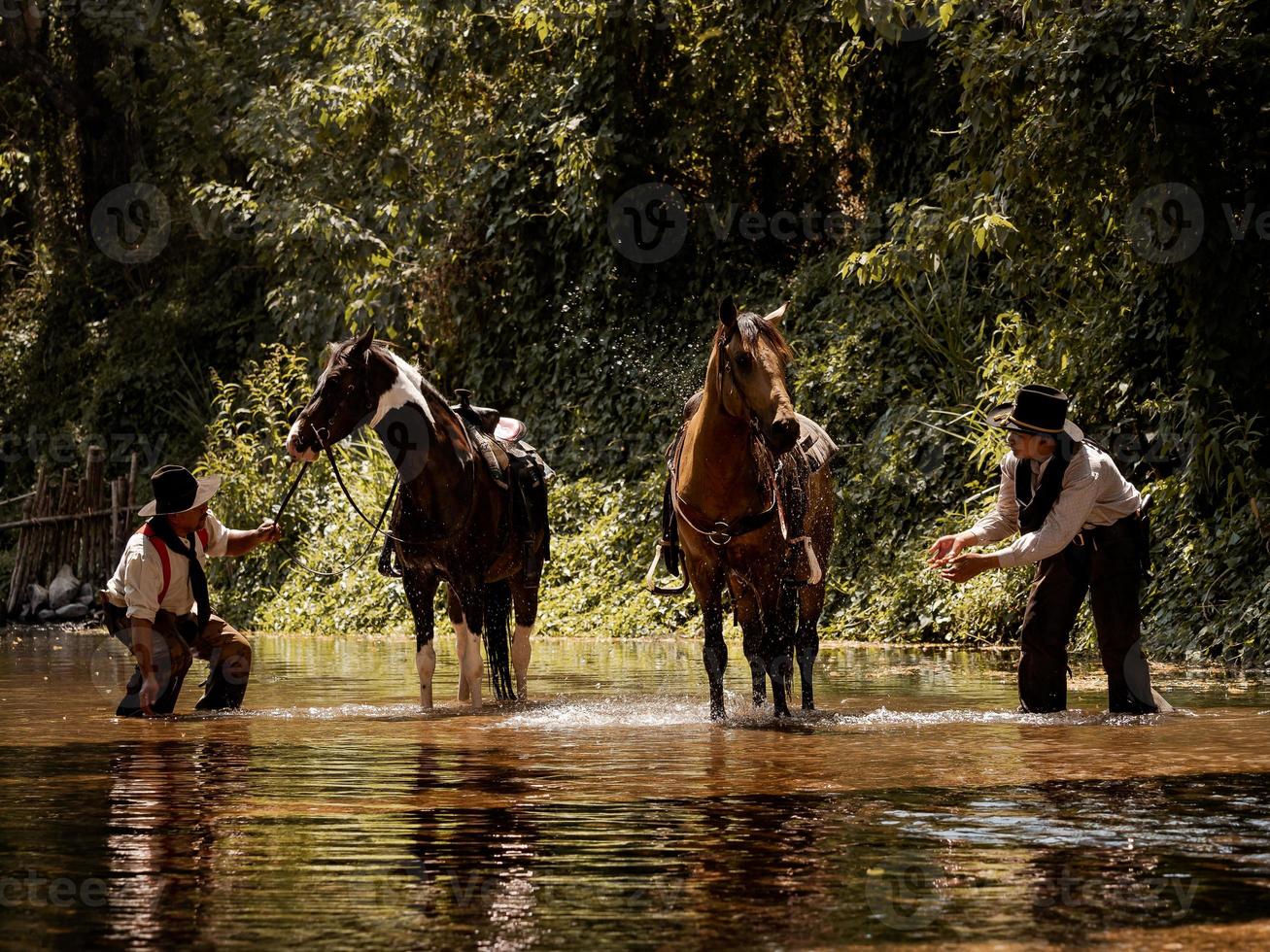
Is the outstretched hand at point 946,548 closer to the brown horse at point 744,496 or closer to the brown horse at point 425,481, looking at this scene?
the brown horse at point 744,496

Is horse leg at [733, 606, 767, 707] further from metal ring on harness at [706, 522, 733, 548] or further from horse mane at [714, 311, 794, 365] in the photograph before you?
horse mane at [714, 311, 794, 365]

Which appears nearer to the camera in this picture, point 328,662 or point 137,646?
point 137,646

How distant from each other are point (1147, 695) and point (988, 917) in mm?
5664

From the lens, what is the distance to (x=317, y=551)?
2539 centimetres

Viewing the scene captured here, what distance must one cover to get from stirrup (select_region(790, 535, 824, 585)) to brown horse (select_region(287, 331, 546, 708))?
84.9 inches

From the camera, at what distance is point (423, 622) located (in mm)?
12320

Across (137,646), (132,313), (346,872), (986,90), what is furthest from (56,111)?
(346,872)

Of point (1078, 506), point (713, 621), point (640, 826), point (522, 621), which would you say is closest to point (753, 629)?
point (713, 621)

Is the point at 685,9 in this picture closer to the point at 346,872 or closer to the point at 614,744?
the point at 614,744

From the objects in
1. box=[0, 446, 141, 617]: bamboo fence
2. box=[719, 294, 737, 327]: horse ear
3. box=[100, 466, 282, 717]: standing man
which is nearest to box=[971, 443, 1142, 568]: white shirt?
box=[719, 294, 737, 327]: horse ear

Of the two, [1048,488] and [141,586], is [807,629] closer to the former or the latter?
[1048,488]

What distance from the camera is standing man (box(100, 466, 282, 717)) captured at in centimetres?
1171

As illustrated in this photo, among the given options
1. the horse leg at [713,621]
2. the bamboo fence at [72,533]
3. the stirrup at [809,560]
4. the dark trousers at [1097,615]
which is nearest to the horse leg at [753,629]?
the horse leg at [713,621]

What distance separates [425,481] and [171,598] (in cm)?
167
